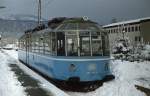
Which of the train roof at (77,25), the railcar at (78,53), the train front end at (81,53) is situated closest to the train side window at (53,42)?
the railcar at (78,53)

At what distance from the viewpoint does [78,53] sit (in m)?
15.8

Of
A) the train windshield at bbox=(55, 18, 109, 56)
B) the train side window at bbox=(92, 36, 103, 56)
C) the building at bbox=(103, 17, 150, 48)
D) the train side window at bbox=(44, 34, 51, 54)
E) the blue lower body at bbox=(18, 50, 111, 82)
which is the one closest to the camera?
the blue lower body at bbox=(18, 50, 111, 82)

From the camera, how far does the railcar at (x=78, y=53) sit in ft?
51.3

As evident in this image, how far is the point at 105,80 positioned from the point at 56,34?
9.47 feet

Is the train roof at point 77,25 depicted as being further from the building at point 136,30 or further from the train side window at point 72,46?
the building at point 136,30

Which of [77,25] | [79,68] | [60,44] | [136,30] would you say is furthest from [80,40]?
[136,30]

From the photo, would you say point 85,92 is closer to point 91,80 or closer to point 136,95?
point 91,80

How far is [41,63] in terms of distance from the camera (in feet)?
65.0

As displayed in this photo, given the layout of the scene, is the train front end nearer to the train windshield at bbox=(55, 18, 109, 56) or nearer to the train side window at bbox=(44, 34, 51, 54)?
the train windshield at bbox=(55, 18, 109, 56)

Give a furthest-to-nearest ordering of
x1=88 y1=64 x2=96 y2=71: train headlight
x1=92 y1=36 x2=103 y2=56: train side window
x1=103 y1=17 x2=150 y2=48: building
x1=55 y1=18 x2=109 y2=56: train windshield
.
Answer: x1=103 y1=17 x2=150 y2=48: building < x1=92 y1=36 x2=103 y2=56: train side window < x1=55 y1=18 x2=109 y2=56: train windshield < x1=88 y1=64 x2=96 y2=71: train headlight

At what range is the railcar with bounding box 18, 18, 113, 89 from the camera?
1563 cm

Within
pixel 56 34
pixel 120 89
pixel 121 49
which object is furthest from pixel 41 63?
pixel 121 49

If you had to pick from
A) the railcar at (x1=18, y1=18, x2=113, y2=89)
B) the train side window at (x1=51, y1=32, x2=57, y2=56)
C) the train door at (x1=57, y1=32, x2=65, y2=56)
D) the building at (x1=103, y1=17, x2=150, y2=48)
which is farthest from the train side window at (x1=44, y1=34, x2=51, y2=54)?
the building at (x1=103, y1=17, x2=150, y2=48)

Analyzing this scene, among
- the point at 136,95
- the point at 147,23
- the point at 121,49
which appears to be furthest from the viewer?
the point at 147,23
